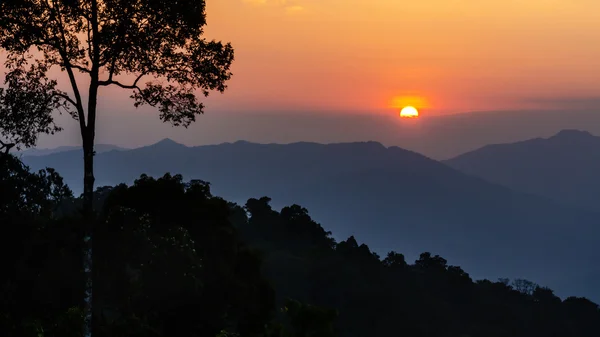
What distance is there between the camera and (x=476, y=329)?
9981cm

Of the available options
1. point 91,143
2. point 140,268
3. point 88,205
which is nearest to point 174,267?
point 140,268

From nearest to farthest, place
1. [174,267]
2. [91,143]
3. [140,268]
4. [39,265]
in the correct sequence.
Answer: [91,143], [140,268], [174,267], [39,265]

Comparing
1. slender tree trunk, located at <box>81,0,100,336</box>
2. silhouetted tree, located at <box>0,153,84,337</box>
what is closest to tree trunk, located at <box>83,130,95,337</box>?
slender tree trunk, located at <box>81,0,100,336</box>

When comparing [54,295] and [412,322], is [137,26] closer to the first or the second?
[54,295]

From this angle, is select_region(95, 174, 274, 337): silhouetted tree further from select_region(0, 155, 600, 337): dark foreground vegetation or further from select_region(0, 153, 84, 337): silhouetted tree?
select_region(0, 153, 84, 337): silhouetted tree

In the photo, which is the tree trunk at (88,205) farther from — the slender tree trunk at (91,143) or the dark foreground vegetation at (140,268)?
the dark foreground vegetation at (140,268)

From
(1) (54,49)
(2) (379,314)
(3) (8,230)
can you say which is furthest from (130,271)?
(2) (379,314)

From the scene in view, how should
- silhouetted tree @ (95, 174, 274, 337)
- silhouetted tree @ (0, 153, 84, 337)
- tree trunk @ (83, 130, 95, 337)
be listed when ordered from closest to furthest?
1. tree trunk @ (83, 130, 95, 337)
2. silhouetted tree @ (0, 153, 84, 337)
3. silhouetted tree @ (95, 174, 274, 337)

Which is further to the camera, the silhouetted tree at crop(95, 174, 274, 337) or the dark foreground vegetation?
the silhouetted tree at crop(95, 174, 274, 337)

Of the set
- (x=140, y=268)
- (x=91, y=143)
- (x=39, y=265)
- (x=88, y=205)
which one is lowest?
(x=140, y=268)

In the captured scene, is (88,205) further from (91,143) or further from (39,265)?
(39,265)

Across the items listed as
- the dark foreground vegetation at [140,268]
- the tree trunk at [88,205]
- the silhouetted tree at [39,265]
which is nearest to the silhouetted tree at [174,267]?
the dark foreground vegetation at [140,268]

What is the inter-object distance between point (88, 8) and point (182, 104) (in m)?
4.52

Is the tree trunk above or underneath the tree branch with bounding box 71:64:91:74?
underneath
